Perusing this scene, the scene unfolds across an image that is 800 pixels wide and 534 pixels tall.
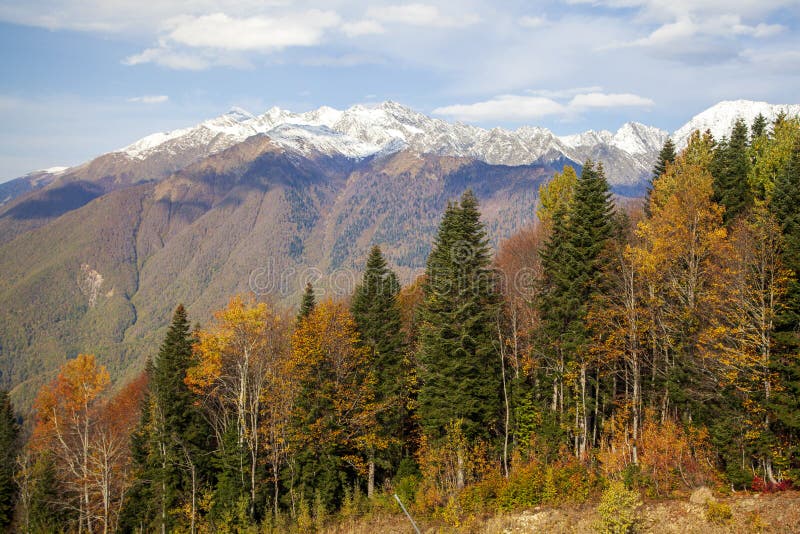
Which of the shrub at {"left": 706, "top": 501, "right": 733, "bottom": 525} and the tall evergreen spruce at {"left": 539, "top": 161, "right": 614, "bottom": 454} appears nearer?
the shrub at {"left": 706, "top": 501, "right": 733, "bottom": 525}

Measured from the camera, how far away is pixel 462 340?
3212cm

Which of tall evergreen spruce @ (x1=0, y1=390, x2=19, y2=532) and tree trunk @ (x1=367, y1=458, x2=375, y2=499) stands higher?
tree trunk @ (x1=367, y1=458, x2=375, y2=499)

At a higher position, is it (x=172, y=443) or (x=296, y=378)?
(x=296, y=378)

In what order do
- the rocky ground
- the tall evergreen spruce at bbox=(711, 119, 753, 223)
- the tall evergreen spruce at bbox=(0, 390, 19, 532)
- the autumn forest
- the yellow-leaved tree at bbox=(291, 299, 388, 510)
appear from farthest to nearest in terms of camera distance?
the tall evergreen spruce at bbox=(0, 390, 19, 532) → the tall evergreen spruce at bbox=(711, 119, 753, 223) → the yellow-leaved tree at bbox=(291, 299, 388, 510) → the autumn forest → the rocky ground

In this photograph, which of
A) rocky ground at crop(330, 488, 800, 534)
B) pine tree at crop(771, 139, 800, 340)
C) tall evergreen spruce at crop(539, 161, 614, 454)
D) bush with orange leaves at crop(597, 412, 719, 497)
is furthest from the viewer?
tall evergreen spruce at crop(539, 161, 614, 454)

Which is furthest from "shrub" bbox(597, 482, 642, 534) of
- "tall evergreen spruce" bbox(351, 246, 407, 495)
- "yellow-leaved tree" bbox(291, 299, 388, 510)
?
"tall evergreen spruce" bbox(351, 246, 407, 495)

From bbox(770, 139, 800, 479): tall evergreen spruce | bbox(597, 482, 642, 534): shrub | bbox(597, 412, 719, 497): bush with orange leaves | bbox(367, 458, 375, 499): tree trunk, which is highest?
bbox(770, 139, 800, 479): tall evergreen spruce

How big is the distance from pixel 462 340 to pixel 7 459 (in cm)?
4755

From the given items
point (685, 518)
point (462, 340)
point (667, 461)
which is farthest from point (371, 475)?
point (685, 518)

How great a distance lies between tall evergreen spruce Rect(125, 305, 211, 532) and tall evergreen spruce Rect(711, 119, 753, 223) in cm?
3875

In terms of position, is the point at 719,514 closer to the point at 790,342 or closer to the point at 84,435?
the point at 790,342

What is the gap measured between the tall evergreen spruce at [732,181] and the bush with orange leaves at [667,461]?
48.3 feet

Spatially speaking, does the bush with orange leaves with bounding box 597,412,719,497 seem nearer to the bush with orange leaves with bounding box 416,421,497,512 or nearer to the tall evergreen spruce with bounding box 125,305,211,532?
the bush with orange leaves with bounding box 416,421,497,512

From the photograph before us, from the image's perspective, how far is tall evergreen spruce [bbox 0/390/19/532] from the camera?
46188 millimetres
